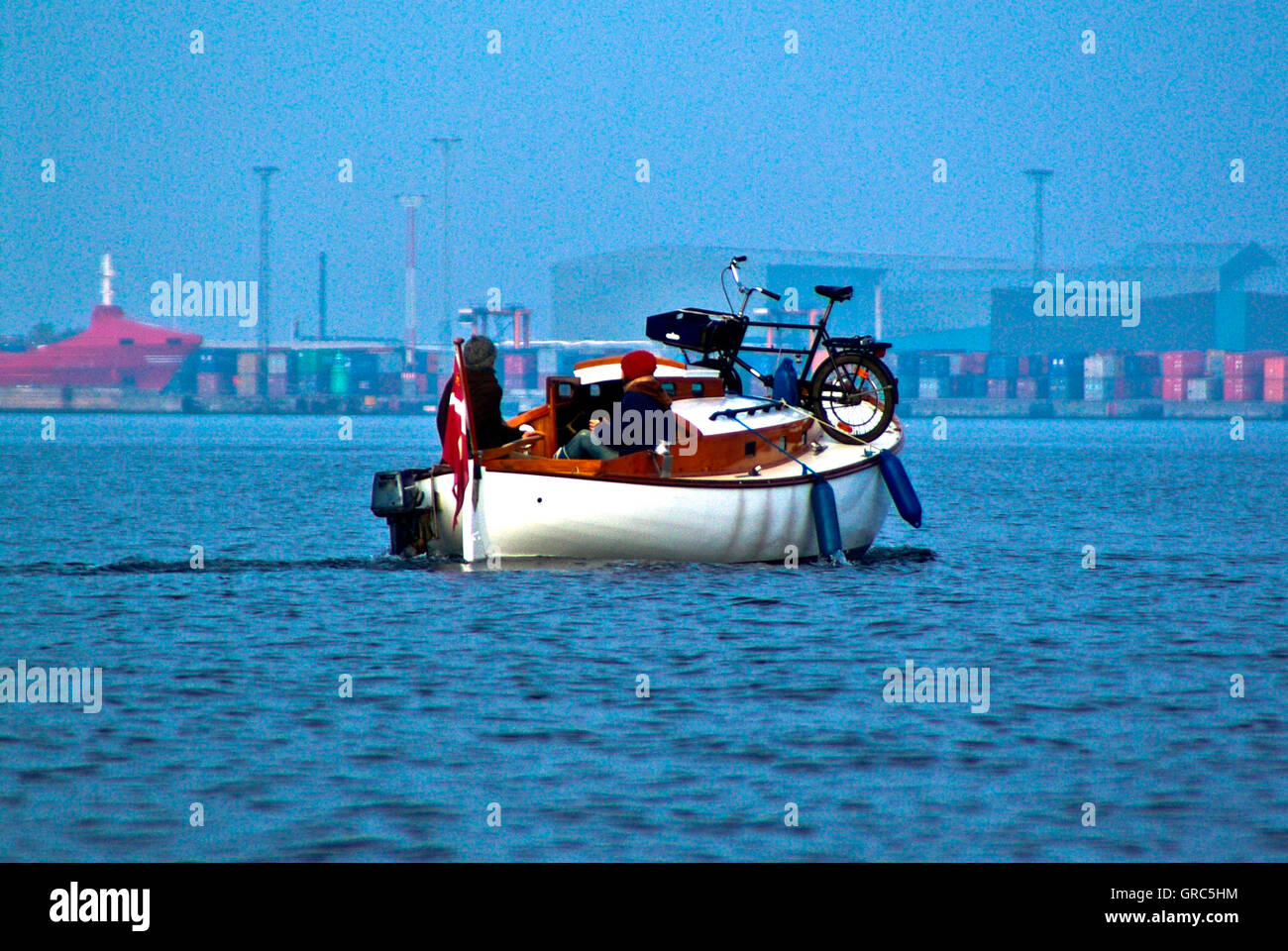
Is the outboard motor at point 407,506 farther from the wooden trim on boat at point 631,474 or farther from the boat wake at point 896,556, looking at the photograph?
the boat wake at point 896,556

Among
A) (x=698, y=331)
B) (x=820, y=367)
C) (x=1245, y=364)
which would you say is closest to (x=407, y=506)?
(x=698, y=331)

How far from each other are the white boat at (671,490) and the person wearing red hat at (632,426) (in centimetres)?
27

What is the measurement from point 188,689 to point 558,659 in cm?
341

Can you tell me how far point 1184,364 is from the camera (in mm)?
194875

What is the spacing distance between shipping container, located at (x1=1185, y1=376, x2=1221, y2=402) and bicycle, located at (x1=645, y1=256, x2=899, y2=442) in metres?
182

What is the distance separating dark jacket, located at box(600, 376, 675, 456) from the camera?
19.9m

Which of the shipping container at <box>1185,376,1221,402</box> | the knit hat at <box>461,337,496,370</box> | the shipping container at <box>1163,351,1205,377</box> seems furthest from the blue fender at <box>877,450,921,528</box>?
the shipping container at <box>1163,351,1205,377</box>

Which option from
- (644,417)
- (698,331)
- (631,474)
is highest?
(698,331)

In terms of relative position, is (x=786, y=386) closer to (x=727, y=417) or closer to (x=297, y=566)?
(x=727, y=417)

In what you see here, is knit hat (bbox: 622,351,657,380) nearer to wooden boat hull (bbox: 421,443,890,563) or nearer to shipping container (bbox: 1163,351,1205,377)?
wooden boat hull (bbox: 421,443,890,563)

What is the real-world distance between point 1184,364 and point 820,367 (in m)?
184

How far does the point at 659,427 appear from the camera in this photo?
19906mm

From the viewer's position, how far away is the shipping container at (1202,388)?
630 feet
